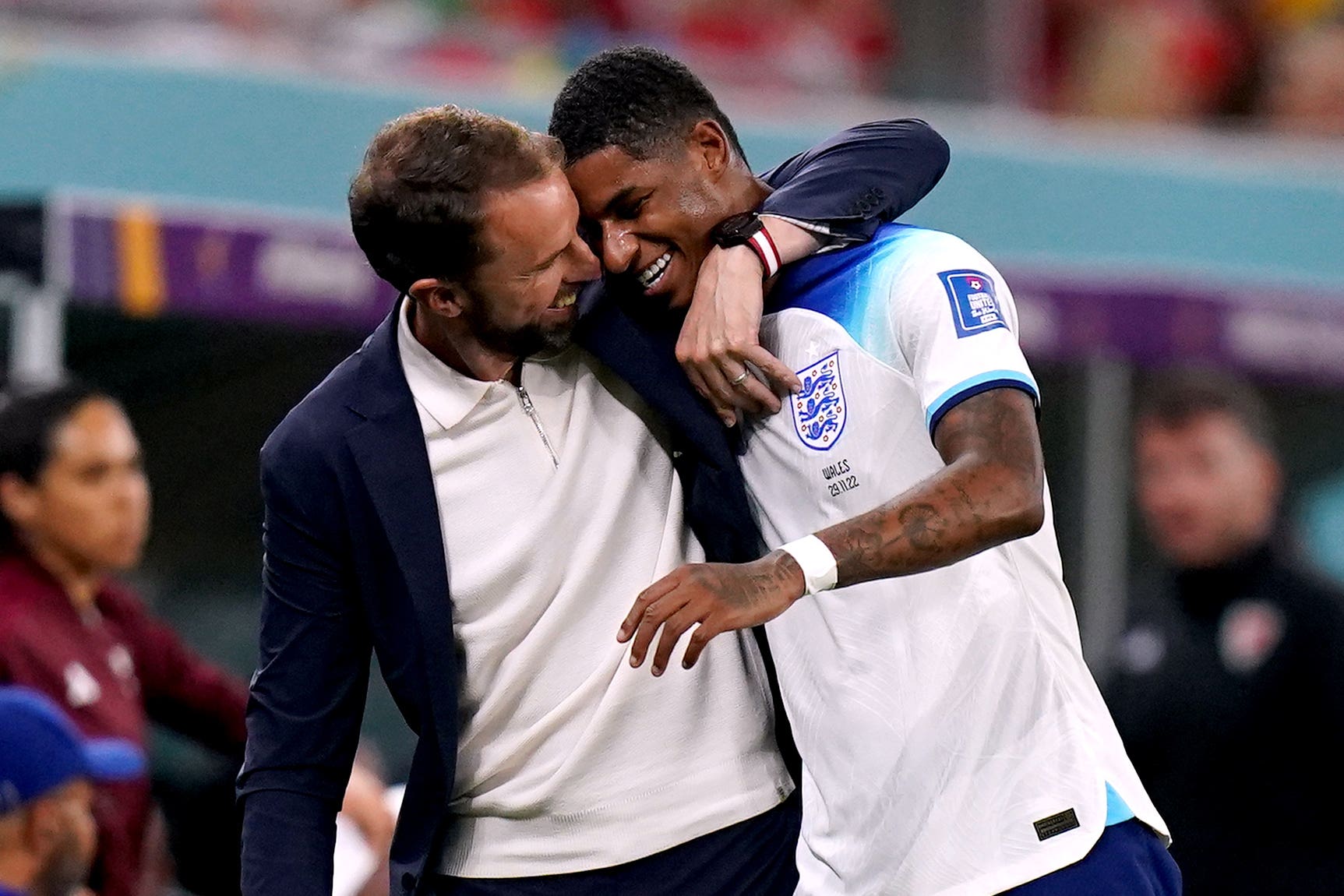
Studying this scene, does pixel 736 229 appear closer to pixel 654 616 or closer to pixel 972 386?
Result: pixel 972 386

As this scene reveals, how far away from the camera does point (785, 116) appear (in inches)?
314

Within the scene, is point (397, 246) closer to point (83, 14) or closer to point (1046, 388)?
point (83, 14)

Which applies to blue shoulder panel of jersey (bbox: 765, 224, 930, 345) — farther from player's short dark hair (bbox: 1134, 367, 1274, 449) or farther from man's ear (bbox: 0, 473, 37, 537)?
player's short dark hair (bbox: 1134, 367, 1274, 449)

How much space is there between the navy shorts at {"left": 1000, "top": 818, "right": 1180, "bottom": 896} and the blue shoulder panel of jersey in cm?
70

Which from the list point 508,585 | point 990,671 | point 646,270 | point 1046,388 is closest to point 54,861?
point 508,585

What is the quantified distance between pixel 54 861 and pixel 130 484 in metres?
1.08

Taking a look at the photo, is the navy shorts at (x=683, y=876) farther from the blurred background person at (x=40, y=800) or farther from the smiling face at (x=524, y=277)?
the blurred background person at (x=40, y=800)

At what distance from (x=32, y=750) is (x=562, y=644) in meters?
1.29

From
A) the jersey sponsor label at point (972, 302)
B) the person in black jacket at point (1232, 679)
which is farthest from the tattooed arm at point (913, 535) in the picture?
the person in black jacket at point (1232, 679)

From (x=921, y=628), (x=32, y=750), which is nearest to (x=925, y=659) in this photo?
(x=921, y=628)

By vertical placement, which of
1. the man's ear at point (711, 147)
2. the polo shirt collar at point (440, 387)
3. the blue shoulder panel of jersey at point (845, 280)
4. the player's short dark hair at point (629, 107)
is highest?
the player's short dark hair at point (629, 107)

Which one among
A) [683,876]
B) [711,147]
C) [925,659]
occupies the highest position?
[711,147]

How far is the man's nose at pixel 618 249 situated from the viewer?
8.96ft

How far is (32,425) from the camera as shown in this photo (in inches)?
174
